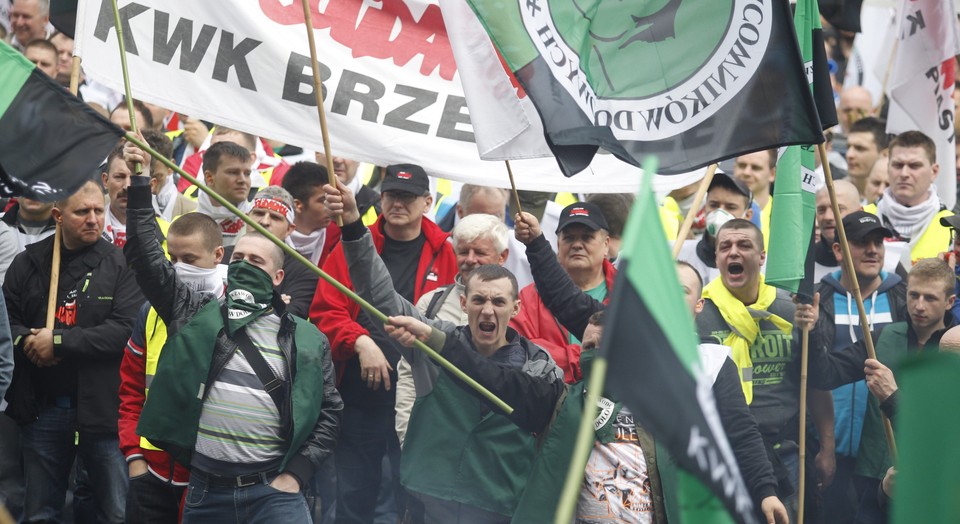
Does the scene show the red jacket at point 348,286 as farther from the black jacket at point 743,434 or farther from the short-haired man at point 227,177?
the black jacket at point 743,434

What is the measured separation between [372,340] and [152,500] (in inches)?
57.2

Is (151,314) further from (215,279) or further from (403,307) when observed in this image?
(403,307)

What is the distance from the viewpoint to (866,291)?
788cm

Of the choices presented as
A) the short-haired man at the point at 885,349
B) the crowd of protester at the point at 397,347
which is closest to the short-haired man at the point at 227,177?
the crowd of protester at the point at 397,347

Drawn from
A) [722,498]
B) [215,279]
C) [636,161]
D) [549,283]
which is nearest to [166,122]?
[215,279]

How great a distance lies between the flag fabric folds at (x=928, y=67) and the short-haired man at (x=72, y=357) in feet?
16.5

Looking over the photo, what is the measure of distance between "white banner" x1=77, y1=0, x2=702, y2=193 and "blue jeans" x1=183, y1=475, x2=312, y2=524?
69.3 inches

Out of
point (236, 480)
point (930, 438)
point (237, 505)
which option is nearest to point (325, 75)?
point (236, 480)

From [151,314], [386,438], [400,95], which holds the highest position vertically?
[400,95]

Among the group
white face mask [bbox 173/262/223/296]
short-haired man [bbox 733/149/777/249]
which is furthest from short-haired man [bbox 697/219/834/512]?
white face mask [bbox 173/262/223/296]

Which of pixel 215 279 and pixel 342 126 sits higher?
pixel 342 126

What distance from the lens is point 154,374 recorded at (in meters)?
6.43

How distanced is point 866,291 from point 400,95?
9.78ft

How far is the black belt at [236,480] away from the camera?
20.0 feet
